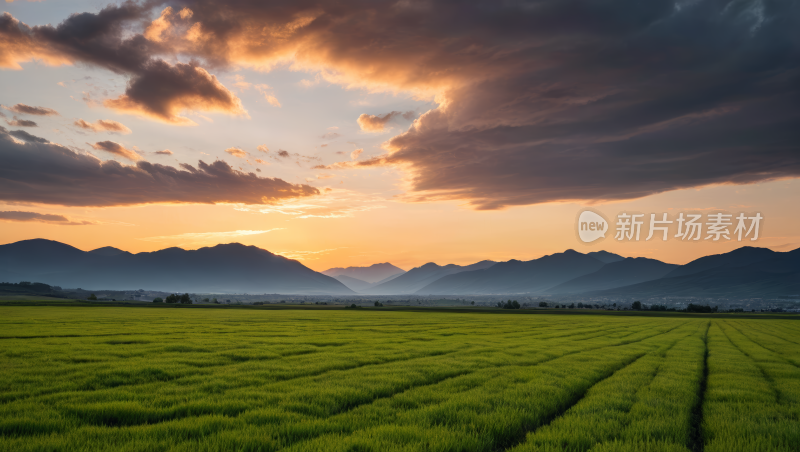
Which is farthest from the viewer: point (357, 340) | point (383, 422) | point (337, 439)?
point (357, 340)

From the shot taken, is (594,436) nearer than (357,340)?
Yes

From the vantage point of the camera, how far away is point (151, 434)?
7.98 m

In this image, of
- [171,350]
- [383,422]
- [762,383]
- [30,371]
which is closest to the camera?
[383,422]

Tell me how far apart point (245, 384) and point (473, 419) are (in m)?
8.32

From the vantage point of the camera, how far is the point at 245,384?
530 inches

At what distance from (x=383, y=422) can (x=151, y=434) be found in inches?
194

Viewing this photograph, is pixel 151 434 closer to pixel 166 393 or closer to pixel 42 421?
pixel 42 421

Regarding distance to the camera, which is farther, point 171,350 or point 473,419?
point 171,350

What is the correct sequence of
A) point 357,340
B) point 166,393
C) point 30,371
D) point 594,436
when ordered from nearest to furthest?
point 594,436, point 166,393, point 30,371, point 357,340

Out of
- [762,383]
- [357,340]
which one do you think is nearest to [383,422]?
[762,383]

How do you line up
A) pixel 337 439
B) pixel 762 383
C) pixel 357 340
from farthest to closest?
pixel 357 340, pixel 762 383, pixel 337 439

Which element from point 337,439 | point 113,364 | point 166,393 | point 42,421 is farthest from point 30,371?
point 337,439

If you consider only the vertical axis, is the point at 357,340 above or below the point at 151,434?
below

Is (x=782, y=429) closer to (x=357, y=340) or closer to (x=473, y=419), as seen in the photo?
(x=473, y=419)
